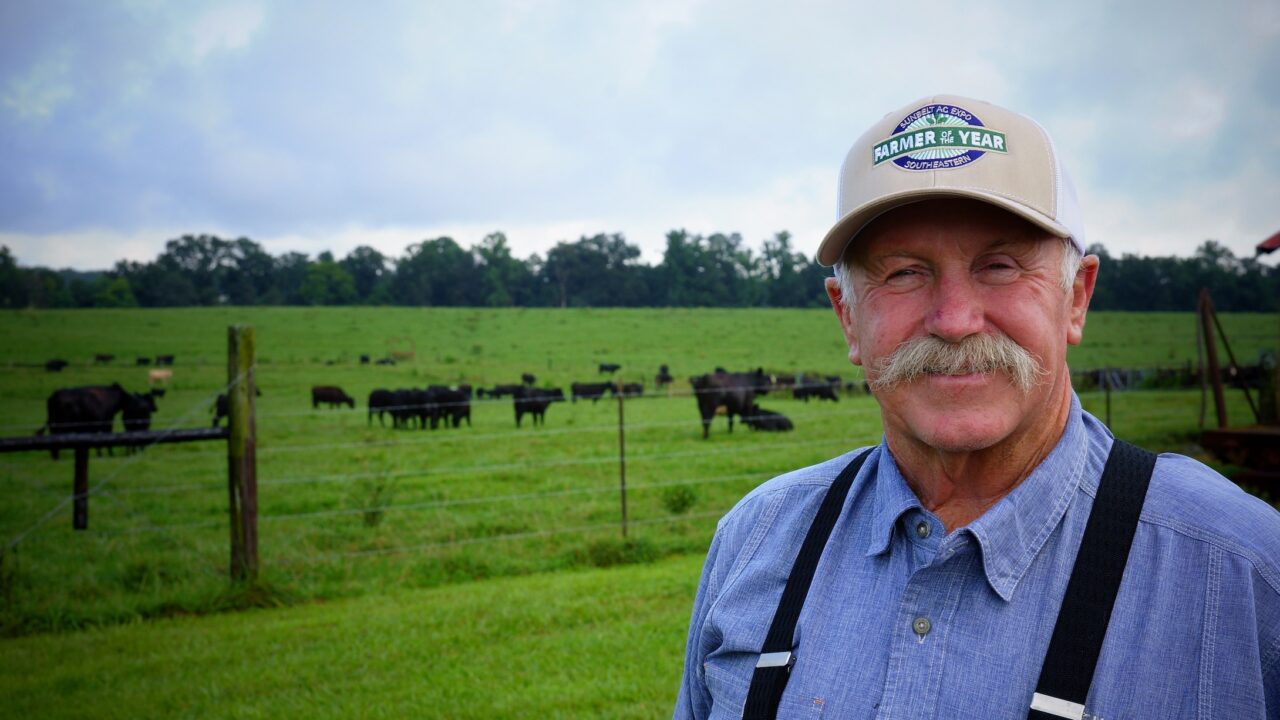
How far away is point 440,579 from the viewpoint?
6.91m

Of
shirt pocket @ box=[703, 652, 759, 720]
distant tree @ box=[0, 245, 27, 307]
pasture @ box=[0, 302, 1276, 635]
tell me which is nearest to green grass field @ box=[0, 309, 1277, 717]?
pasture @ box=[0, 302, 1276, 635]

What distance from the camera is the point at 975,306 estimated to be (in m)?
1.35

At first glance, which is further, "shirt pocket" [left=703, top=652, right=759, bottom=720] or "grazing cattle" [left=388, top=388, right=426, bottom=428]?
"grazing cattle" [left=388, top=388, right=426, bottom=428]

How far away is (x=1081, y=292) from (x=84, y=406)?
2070 cm

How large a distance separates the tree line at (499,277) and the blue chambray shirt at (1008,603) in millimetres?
56399

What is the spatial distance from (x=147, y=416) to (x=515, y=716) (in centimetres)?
1818

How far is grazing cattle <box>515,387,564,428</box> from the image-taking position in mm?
20172

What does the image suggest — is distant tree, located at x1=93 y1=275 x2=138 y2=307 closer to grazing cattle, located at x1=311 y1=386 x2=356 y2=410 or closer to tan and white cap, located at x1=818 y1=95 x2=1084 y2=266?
grazing cattle, located at x1=311 y1=386 x2=356 y2=410

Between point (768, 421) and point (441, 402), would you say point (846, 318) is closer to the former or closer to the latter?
point (768, 421)

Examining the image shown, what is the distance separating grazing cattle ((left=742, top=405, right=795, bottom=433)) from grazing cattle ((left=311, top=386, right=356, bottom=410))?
42.2ft

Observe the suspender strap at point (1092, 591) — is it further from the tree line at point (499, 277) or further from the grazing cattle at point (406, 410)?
the tree line at point (499, 277)

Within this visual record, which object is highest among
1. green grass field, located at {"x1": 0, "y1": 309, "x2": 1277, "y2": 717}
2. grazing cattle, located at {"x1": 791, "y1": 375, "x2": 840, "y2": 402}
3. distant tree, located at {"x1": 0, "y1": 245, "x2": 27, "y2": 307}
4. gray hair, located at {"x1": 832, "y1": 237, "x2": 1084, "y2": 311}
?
distant tree, located at {"x1": 0, "y1": 245, "x2": 27, "y2": 307}

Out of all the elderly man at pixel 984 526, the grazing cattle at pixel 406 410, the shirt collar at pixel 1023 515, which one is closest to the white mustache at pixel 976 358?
the elderly man at pixel 984 526

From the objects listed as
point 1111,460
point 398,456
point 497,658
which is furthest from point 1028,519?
point 398,456
